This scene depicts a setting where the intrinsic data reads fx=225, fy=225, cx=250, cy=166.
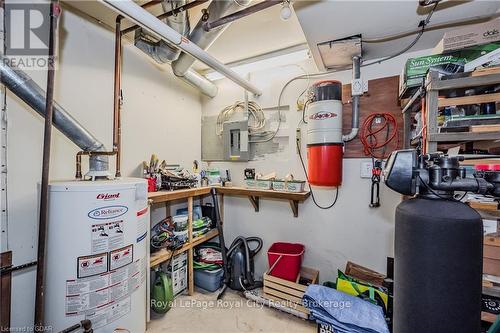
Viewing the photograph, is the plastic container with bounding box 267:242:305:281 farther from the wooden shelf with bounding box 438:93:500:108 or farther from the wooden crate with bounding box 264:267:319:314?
the wooden shelf with bounding box 438:93:500:108

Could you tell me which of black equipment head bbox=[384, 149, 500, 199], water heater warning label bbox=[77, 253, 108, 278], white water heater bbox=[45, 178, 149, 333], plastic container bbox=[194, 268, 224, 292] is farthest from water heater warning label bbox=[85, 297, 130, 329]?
black equipment head bbox=[384, 149, 500, 199]

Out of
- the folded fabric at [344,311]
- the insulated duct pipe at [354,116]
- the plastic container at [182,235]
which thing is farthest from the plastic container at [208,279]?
the insulated duct pipe at [354,116]

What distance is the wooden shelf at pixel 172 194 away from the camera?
1842mm

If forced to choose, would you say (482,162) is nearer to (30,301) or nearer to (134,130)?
(134,130)

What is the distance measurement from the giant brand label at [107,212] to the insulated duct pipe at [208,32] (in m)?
1.35

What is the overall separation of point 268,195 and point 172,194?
92cm

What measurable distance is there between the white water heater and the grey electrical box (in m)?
1.53

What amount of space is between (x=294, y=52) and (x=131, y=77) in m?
1.64

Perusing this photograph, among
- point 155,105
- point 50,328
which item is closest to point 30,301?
point 50,328

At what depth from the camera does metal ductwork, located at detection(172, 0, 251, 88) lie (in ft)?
4.77

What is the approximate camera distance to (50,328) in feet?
3.96

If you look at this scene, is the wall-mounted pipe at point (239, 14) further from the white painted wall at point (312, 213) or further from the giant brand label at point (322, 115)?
the white painted wall at point (312, 213)

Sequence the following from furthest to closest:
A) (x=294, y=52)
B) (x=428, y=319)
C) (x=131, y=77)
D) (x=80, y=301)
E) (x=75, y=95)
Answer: (x=294, y=52) < (x=131, y=77) < (x=75, y=95) < (x=80, y=301) < (x=428, y=319)

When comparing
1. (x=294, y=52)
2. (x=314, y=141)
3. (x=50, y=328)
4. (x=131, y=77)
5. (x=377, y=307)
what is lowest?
(x=377, y=307)
